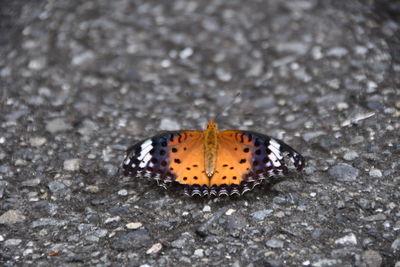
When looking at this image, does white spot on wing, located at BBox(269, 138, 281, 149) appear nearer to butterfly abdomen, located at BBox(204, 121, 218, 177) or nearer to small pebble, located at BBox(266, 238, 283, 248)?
butterfly abdomen, located at BBox(204, 121, 218, 177)

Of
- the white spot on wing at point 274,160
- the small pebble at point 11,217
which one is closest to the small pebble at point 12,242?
the small pebble at point 11,217

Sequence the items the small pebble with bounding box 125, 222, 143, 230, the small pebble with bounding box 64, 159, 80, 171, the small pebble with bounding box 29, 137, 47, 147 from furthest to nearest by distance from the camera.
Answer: the small pebble with bounding box 29, 137, 47, 147
the small pebble with bounding box 64, 159, 80, 171
the small pebble with bounding box 125, 222, 143, 230

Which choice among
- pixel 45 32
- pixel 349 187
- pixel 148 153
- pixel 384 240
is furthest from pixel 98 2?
pixel 384 240

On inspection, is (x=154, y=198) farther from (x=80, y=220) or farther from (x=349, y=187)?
(x=349, y=187)

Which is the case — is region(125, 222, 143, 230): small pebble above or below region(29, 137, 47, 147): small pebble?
below

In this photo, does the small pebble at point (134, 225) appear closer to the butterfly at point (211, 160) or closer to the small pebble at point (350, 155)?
the butterfly at point (211, 160)

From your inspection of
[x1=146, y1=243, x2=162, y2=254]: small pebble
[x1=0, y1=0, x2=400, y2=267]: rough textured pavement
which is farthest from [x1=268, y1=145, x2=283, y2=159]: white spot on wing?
[x1=146, y1=243, x2=162, y2=254]: small pebble
